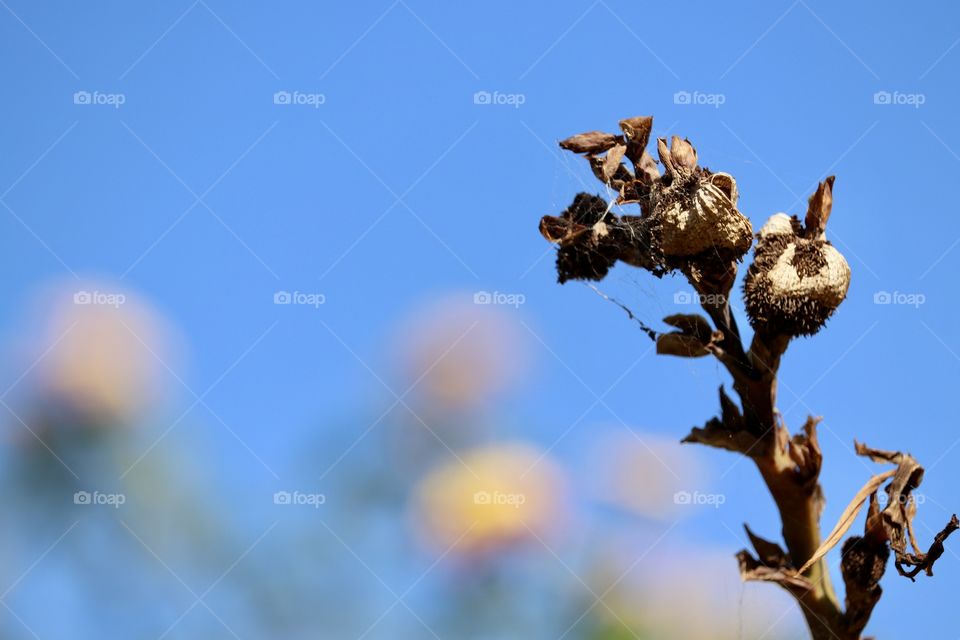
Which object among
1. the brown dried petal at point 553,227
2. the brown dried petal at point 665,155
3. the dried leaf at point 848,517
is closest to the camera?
the dried leaf at point 848,517

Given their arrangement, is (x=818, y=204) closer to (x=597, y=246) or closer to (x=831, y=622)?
(x=597, y=246)

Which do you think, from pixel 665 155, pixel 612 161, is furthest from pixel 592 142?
pixel 665 155

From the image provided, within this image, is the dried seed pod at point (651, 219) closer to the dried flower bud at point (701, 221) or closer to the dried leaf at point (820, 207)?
the dried flower bud at point (701, 221)

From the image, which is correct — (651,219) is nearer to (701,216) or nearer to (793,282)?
(701,216)

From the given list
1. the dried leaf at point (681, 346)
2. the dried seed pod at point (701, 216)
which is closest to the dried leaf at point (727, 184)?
the dried seed pod at point (701, 216)

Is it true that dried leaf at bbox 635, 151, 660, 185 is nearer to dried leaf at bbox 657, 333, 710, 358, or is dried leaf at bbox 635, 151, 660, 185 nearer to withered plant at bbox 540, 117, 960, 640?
withered plant at bbox 540, 117, 960, 640

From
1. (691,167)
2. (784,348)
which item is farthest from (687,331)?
(691,167)
